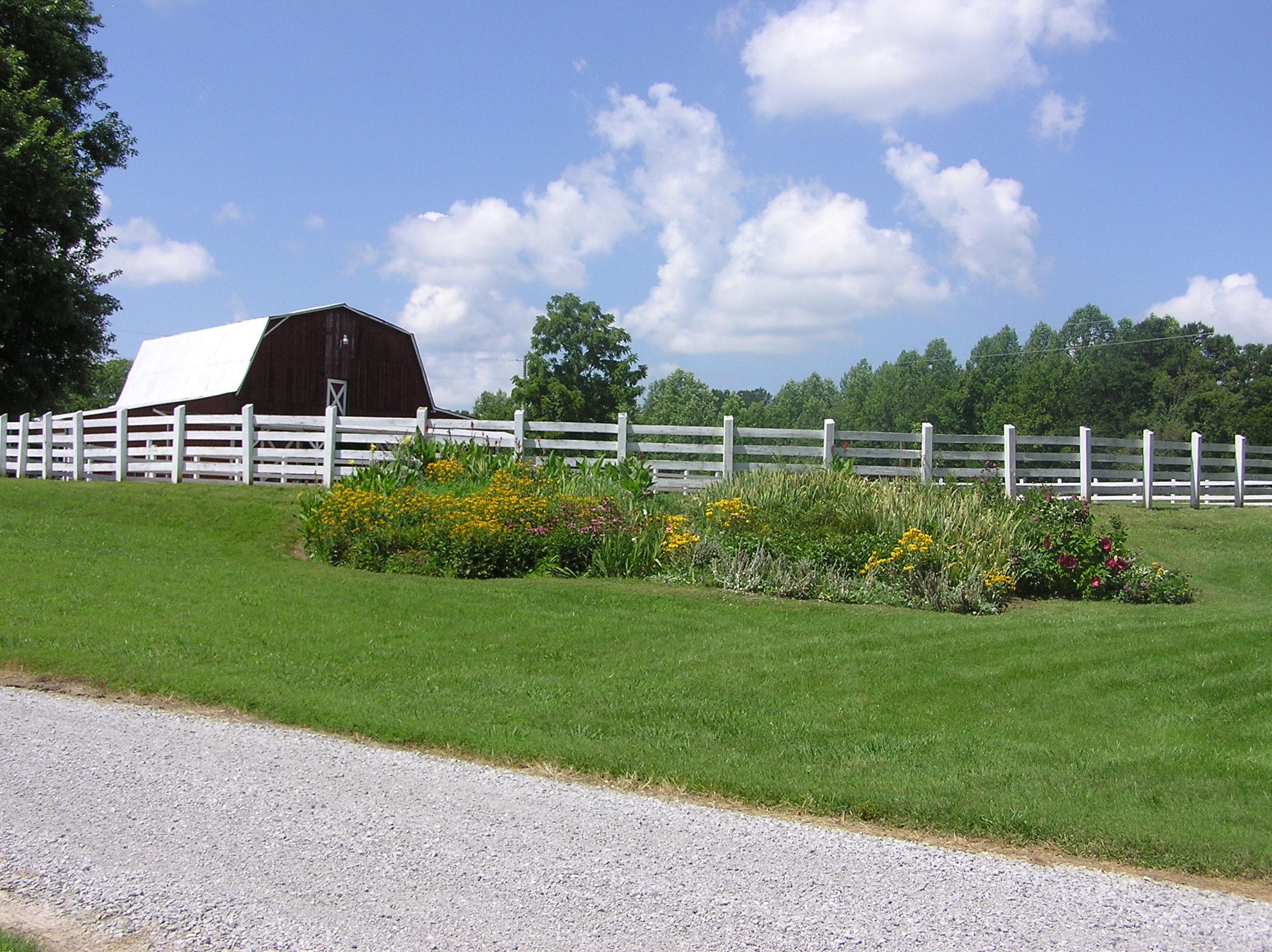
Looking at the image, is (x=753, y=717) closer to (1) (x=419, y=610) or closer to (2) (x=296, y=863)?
(2) (x=296, y=863)

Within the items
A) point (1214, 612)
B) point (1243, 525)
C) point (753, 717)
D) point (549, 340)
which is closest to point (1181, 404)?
point (549, 340)

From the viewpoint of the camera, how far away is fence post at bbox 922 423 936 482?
17.9 metres

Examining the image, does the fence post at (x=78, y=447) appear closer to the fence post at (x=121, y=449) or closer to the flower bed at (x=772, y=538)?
the fence post at (x=121, y=449)

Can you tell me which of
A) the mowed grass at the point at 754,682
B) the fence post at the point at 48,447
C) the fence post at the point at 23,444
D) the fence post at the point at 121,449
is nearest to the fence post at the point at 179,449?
the fence post at the point at 121,449

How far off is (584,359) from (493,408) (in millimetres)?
33087

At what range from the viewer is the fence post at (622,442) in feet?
56.7

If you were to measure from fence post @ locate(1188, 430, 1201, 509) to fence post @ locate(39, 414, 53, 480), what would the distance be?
25.1 metres

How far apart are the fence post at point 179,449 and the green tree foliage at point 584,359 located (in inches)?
1345

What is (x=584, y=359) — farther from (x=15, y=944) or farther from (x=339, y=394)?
(x=15, y=944)

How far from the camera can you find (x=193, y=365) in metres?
35.0

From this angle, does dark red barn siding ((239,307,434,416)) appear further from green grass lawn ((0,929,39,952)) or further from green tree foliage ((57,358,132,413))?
green tree foliage ((57,358,132,413))

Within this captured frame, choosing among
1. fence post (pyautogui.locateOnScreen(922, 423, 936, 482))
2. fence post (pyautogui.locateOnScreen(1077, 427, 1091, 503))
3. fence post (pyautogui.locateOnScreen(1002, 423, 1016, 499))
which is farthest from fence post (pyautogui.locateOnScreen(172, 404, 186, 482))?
fence post (pyautogui.locateOnScreen(1077, 427, 1091, 503))

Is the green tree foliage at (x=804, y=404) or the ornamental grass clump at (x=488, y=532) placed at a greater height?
the green tree foliage at (x=804, y=404)

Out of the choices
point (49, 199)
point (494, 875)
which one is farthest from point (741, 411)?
point (494, 875)
